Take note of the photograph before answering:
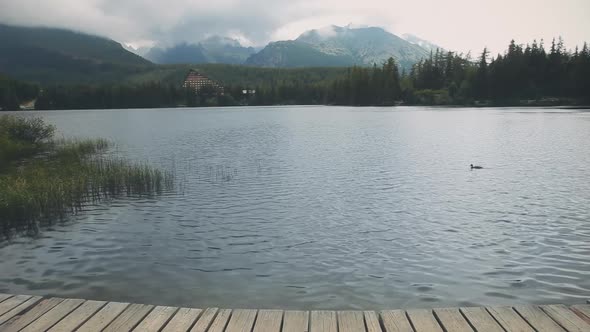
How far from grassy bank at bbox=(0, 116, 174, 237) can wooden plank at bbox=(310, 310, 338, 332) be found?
1824cm

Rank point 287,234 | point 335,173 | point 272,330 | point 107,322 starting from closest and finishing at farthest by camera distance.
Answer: point 272,330 < point 107,322 < point 287,234 < point 335,173

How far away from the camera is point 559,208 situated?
22438mm

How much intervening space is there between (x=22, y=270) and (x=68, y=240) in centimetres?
337

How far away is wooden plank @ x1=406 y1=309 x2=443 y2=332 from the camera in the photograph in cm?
793

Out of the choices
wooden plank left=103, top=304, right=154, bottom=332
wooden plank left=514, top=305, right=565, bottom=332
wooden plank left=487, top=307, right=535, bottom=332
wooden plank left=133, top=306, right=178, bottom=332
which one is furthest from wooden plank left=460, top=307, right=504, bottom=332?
wooden plank left=103, top=304, right=154, bottom=332

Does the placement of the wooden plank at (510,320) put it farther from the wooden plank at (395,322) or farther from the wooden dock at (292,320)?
the wooden plank at (395,322)

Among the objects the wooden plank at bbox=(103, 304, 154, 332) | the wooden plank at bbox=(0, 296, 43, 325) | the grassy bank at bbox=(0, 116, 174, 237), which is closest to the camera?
the wooden plank at bbox=(103, 304, 154, 332)

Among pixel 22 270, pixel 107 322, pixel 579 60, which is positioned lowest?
pixel 22 270

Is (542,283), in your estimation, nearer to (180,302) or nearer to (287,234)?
(287,234)

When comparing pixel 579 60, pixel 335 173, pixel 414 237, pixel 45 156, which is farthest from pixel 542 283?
pixel 579 60

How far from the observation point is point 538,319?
8250 mm

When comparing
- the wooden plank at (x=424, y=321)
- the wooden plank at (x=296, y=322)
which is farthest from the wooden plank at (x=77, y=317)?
the wooden plank at (x=424, y=321)

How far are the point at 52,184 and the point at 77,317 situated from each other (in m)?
19.0

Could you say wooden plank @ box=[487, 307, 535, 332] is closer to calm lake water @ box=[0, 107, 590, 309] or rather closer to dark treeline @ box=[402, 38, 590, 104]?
calm lake water @ box=[0, 107, 590, 309]
